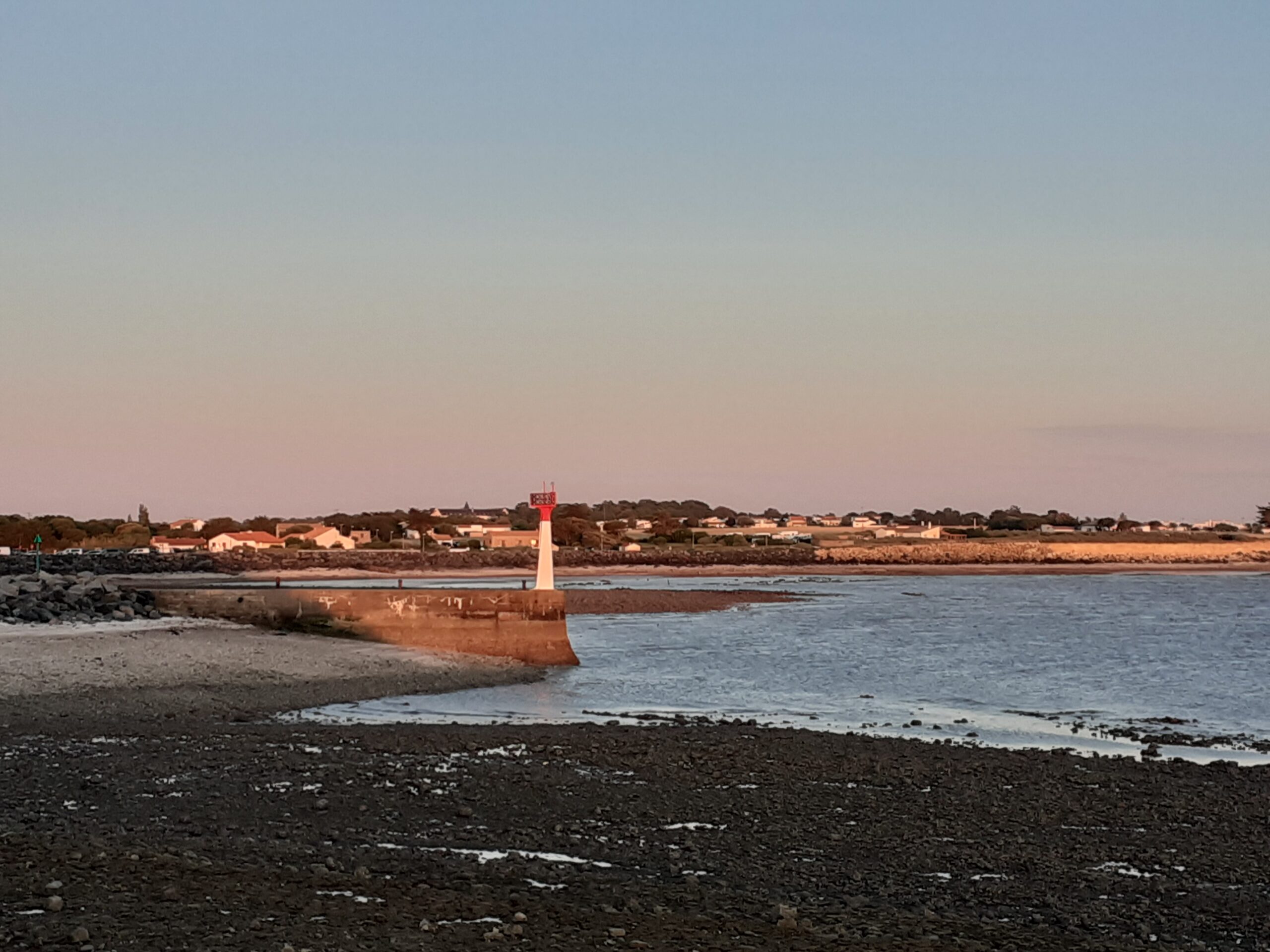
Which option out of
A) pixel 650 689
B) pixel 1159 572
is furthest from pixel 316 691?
pixel 1159 572

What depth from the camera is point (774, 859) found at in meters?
10.2

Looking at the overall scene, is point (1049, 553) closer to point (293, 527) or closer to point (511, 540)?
point (511, 540)

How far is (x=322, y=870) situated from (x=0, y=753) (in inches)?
264

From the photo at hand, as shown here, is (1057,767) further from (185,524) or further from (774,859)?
(185,524)

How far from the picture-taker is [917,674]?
3003cm

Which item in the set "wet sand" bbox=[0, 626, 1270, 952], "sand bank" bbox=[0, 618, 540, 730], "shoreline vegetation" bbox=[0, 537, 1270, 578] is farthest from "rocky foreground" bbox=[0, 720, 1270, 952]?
"shoreline vegetation" bbox=[0, 537, 1270, 578]

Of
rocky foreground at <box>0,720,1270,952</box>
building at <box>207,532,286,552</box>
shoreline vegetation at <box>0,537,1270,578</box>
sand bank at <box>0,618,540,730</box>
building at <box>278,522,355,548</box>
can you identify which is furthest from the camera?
building at <box>278,522,355,548</box>

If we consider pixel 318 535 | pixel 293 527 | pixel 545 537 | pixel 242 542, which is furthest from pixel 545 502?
pixel 293 527

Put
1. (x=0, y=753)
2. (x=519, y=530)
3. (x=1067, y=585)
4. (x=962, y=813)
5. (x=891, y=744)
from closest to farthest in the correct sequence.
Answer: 1. (x=962, y=813)
2. (x=0, y=753)
3. (x=891, y=744)
4. (x=1067, y=585)
5. (x=519, y=530)

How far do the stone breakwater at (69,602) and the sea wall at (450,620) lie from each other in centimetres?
483

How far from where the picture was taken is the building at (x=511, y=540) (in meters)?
150

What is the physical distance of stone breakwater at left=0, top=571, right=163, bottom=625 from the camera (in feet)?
102

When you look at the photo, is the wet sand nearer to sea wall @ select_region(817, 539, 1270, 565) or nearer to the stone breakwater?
the stone breakwater

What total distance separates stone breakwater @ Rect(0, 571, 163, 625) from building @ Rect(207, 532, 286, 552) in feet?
276
